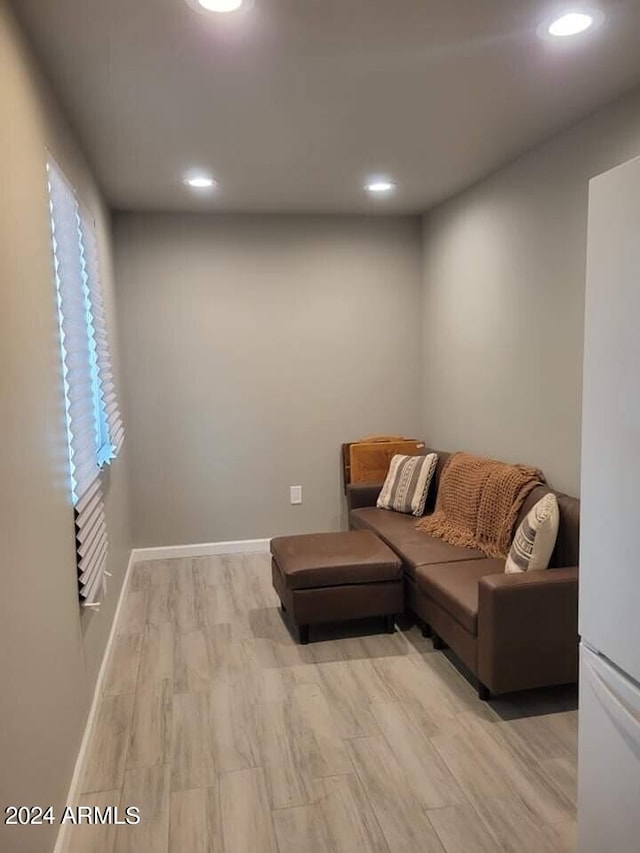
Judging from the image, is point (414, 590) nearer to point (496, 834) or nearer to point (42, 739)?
point (496, 834)

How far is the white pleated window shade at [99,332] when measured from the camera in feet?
9.65

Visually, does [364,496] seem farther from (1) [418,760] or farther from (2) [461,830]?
(2) [461,830]

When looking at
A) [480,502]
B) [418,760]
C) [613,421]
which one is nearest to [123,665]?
[418,760]

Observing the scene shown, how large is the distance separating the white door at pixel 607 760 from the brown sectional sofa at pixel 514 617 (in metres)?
0.82

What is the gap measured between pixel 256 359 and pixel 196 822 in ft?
10.2

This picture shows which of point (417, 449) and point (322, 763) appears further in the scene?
point (417, 449)

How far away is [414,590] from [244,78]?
7.97ft

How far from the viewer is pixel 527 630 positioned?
2432mm

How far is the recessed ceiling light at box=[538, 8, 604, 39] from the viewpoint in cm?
189

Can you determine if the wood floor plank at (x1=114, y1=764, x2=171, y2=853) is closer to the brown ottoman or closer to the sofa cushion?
the brown ottoman

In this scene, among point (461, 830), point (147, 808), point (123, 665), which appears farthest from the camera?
point (123, 665)

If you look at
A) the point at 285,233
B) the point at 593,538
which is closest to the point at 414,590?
the point at 593,538

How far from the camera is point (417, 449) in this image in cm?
464

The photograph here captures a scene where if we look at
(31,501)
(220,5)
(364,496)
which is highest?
(220,5)
